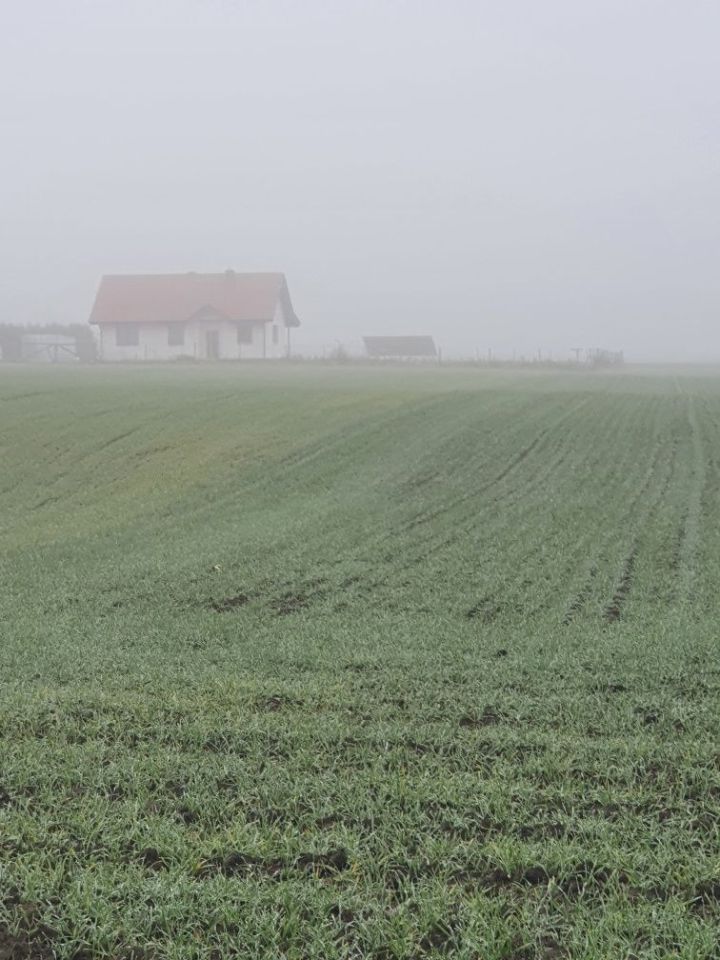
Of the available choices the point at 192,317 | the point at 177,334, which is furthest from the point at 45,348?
the point at 192,317

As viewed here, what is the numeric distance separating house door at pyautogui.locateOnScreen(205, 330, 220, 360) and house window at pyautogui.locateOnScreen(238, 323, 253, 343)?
57.2 inches

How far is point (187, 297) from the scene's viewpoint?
5891 centimetres

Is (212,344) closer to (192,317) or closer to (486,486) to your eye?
(192,317)

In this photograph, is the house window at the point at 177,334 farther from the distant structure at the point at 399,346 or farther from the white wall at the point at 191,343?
the distant structure at the point at 399,346

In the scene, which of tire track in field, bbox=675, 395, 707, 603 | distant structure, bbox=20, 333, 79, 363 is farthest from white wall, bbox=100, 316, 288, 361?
tire track in field, bbox=675, 395, 707, 603

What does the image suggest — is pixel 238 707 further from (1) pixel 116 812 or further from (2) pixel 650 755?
(2) pixel 650 755

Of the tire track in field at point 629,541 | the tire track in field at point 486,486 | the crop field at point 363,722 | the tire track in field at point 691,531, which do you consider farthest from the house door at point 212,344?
the crop field at point 363,722

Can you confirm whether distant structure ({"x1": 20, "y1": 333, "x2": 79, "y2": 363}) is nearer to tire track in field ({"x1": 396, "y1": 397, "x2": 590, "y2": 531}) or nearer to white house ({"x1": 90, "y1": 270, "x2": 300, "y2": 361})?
white house ({"x1": 90, "y1": 270, "x2": 300, "y2": 361})

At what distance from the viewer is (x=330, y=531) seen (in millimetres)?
10328

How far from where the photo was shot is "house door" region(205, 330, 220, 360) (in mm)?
56500

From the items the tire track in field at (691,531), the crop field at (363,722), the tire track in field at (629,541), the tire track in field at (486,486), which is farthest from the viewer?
the tire track in field at (486,486)

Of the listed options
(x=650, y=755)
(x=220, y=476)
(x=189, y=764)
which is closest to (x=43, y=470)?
(x=220, y=476)

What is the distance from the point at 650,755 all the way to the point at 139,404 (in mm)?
18528

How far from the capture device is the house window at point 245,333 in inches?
2218
